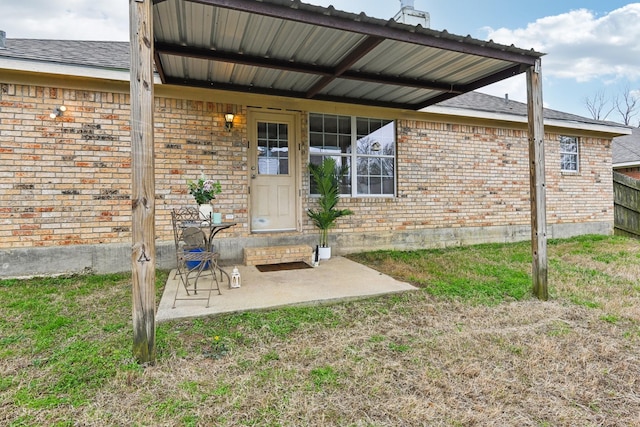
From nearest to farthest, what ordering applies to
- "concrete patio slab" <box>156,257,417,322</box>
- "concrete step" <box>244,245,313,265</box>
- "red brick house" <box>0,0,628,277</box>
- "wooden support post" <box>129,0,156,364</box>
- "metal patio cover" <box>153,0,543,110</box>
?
"wooden support post" <box>129,0,156,364</box>
"metal patio cover" <box>153,0,543,110</box>
"concrete patio slab" <box>156,257,417,322</box>
"red brick house" <box>0,0,628,277</box>
"concrete step" <box>244,245,313,265</box>

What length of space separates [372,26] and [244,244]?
3.56 meters

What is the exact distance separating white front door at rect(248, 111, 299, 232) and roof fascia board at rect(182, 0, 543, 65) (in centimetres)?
274

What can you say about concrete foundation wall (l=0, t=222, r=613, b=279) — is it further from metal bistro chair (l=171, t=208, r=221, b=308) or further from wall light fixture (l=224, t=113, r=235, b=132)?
wall light fixture (l=224, t=113, r=235, b=132)

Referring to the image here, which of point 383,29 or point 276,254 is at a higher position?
point 383,29

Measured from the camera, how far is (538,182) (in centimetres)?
360

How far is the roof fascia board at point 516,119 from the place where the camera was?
6.39 metres

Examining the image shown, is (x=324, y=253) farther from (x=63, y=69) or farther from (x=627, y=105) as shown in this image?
(x=627, y=105)

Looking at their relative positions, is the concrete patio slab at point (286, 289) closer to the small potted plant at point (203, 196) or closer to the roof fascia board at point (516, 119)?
the small potted plant at point (203, 196)

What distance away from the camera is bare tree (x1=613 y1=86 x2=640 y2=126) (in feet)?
84.9

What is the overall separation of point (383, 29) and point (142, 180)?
8.34ft

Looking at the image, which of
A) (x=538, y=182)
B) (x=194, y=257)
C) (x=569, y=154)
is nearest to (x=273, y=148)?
(x=194, y=257)

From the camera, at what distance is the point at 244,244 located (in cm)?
520

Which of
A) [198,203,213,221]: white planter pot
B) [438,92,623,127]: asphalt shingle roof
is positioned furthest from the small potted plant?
[438,92,623,127]: asphalt shingle roof

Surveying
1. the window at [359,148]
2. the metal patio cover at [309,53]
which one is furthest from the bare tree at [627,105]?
the metal patio cover at [309,53]
